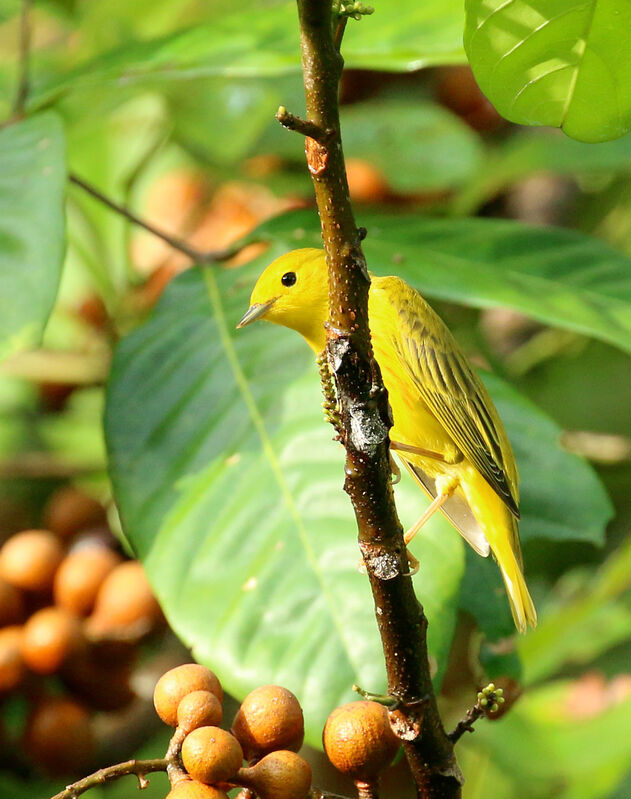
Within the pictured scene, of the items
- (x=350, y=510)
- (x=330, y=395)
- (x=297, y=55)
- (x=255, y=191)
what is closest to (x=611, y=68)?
(x=330, y=395)

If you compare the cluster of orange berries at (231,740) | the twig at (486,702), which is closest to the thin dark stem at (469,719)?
the twig at (486,702)

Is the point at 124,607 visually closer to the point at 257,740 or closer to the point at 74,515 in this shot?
the point at 74,515

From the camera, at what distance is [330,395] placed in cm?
90

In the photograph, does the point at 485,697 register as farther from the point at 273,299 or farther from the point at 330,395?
the point at 273,299

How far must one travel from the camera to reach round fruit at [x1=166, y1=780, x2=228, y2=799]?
33.4 inches

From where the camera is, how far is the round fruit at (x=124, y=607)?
1846mm

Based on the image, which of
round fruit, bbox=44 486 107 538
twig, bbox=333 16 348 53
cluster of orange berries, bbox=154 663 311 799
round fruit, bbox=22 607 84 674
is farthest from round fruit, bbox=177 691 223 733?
round fruit, bbox=44 486 107 538

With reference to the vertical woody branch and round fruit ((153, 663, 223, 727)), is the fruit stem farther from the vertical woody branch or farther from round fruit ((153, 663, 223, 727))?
round fruit ((153, 663, 223, 727))

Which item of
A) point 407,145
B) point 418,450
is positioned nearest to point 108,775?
point 418,450

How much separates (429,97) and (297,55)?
5.62 ft

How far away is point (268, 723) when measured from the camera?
0.94m

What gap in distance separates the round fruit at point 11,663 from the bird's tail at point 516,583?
90 cm

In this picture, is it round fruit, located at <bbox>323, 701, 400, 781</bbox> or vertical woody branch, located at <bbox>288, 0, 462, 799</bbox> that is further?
round fruit, located at <bbox>323, 701, 400, 781</bbox>

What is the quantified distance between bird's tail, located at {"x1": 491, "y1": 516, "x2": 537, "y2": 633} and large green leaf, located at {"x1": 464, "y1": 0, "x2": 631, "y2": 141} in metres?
0.54
